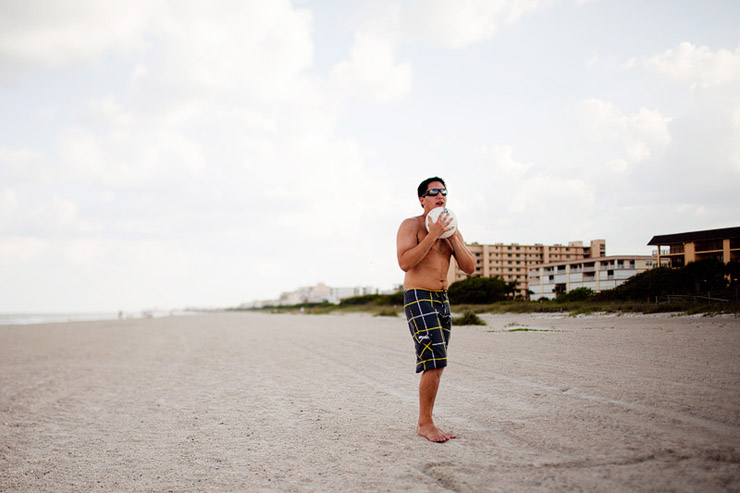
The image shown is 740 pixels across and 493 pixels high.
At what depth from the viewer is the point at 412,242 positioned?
3293 millimetres

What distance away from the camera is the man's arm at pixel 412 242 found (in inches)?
123

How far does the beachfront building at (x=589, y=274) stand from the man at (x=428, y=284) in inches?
690

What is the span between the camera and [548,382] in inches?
214

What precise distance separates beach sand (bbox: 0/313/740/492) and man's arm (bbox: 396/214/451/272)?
1.36 m

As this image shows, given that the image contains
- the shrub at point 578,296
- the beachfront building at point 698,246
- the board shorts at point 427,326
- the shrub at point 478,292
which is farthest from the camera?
the shrub at point 478,292

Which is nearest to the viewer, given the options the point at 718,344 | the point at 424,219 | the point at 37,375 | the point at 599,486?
the point at 599,486

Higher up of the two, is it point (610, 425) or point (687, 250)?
point (687, 250)

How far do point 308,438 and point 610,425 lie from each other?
245 centimetres

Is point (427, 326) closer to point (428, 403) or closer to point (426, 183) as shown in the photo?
point (428, 403)

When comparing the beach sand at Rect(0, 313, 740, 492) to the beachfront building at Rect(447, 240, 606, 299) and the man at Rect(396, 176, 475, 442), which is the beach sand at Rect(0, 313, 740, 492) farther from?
the beachfront building at Rect(447, 240, 606, 299)

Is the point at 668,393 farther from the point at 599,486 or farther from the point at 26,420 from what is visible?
the point at 26,420

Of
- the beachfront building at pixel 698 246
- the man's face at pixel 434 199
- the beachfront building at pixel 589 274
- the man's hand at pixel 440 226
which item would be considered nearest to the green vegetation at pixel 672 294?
the beachfront building at pixel 698 246

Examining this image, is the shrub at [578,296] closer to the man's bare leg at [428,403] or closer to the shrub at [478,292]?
the shrub at [478,292]

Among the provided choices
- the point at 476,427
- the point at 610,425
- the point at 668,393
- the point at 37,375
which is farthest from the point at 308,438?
the point at 37,375
